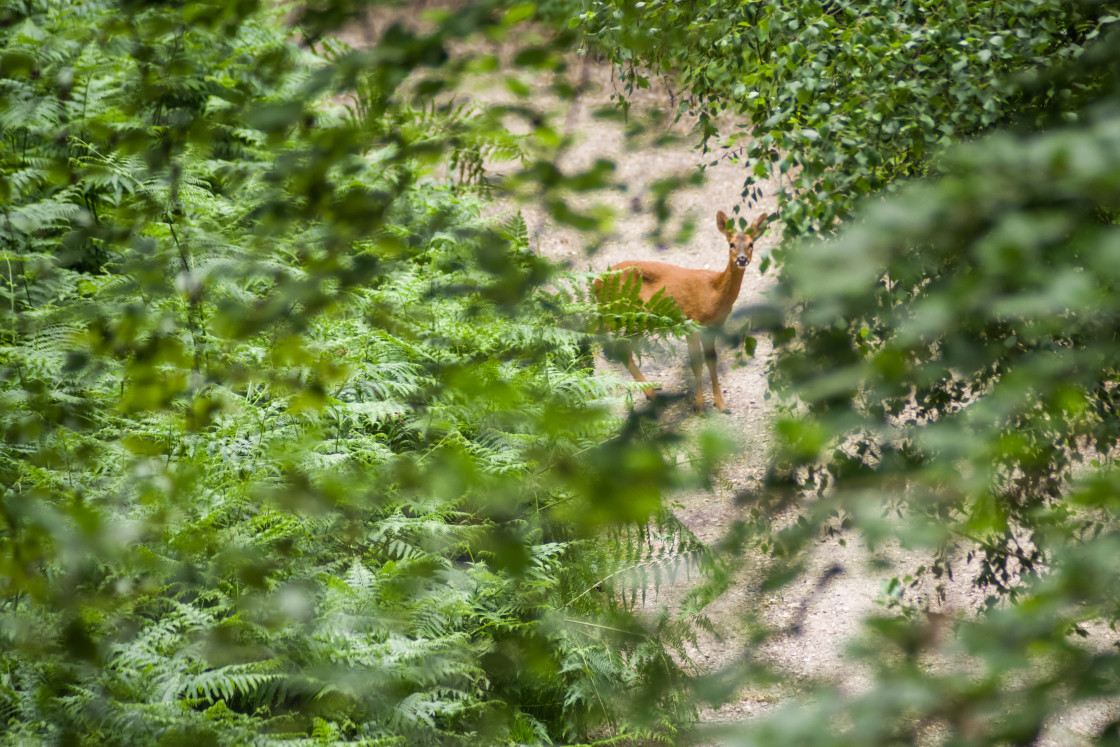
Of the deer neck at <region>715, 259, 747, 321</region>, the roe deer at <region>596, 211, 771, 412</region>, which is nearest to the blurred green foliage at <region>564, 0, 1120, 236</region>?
the deer neck at <region>715, 259, 747, 321</region>

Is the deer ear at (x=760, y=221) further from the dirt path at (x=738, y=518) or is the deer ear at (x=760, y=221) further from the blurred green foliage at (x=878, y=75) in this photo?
the blurred green foliage at (x=878, y=75)

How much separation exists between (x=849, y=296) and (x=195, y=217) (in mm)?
4390

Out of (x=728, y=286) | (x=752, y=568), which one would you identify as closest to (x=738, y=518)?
(x=752, y=568)

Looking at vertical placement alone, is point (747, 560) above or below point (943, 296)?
below

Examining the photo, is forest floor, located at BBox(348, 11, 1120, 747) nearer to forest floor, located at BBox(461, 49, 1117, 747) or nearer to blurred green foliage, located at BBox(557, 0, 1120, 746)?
forest floor, located at BBox(461, 49, 1117, 747)

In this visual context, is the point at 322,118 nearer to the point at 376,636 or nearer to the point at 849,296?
the point at 376,636

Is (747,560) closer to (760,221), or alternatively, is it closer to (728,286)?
(760,221)

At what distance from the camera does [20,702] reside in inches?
88.0

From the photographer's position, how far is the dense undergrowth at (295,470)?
4.84ft

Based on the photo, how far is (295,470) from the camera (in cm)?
291

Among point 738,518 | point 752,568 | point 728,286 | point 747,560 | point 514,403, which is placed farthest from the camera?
point 728,286

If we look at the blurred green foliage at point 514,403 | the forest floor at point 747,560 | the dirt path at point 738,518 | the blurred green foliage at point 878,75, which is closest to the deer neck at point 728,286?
the dirt path at point 738,518

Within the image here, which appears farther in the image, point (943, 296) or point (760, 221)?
point (760, 221)

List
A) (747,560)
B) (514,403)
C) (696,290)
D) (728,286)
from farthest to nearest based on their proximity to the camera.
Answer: (696,290) < (728,286) < (747,560) < (514,403)
